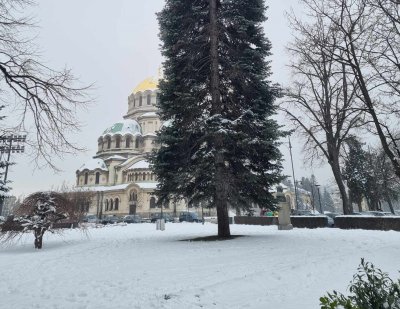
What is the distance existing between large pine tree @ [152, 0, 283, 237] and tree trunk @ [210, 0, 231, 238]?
0.04 m

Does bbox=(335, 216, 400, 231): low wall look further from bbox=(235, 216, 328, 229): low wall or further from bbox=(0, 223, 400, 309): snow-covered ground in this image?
bbox=(0, 223, 400, 309): snow-covered ground

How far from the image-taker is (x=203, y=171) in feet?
40.9

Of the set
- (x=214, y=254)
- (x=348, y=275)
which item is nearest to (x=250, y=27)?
(x=214, y=254)

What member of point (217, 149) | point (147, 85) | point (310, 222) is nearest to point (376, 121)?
point (217, 149)

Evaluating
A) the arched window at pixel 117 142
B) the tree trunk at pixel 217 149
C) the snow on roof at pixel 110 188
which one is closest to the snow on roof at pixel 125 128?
the arched window at pixel 117 142

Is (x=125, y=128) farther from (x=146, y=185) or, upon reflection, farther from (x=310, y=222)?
(x=310, y=222)

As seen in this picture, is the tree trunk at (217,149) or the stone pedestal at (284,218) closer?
the tree trunk at (217,149)

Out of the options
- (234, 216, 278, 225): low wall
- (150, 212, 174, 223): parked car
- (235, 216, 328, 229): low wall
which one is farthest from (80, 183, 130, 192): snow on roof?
(235, 216, 328, 229): low wall

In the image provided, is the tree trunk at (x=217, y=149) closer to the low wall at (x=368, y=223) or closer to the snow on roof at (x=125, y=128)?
the low wall at (x=368, y=223)

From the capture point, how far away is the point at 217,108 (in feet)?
44.5

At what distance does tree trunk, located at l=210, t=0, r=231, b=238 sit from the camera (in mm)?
12328

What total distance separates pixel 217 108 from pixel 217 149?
210 centimetres

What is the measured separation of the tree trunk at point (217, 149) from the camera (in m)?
12.3

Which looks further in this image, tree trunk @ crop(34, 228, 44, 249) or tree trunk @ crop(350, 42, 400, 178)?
tree trunk @ crop(34, 228, 44, 249)
